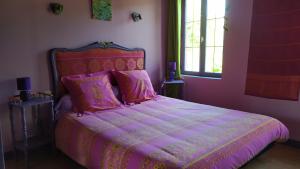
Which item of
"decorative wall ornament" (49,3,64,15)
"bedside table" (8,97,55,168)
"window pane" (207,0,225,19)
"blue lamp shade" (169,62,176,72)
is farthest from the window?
"bedside table" (8,97,55,168)

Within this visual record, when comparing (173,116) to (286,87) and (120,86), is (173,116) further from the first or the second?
(286,87)

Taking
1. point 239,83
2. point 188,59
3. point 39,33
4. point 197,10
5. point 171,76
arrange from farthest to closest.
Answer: point 188,59, point 171,76, point 197,10, point 239,83, point 39,33

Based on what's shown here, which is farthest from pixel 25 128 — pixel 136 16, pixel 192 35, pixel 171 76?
pixel 192 35

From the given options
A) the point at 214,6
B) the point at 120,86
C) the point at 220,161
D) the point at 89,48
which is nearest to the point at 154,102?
the point at 120,86

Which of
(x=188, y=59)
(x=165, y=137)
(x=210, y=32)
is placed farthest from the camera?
(x=188, y=59)

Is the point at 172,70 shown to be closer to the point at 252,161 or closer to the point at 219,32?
the point at 219,32

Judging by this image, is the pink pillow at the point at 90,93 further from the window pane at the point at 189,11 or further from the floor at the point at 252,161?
the window pane at the point at 189,11

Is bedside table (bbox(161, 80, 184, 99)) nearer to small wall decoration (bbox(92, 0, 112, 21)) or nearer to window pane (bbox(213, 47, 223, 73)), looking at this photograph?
window pane (bbox(213, 47, 223, 73))

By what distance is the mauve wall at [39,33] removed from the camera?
2367mm

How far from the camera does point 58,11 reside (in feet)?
8.61

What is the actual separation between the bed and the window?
106 centimetres

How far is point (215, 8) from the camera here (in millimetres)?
3426

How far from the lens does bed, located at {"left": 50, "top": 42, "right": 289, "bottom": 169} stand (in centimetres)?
157

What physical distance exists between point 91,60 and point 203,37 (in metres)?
1.82
